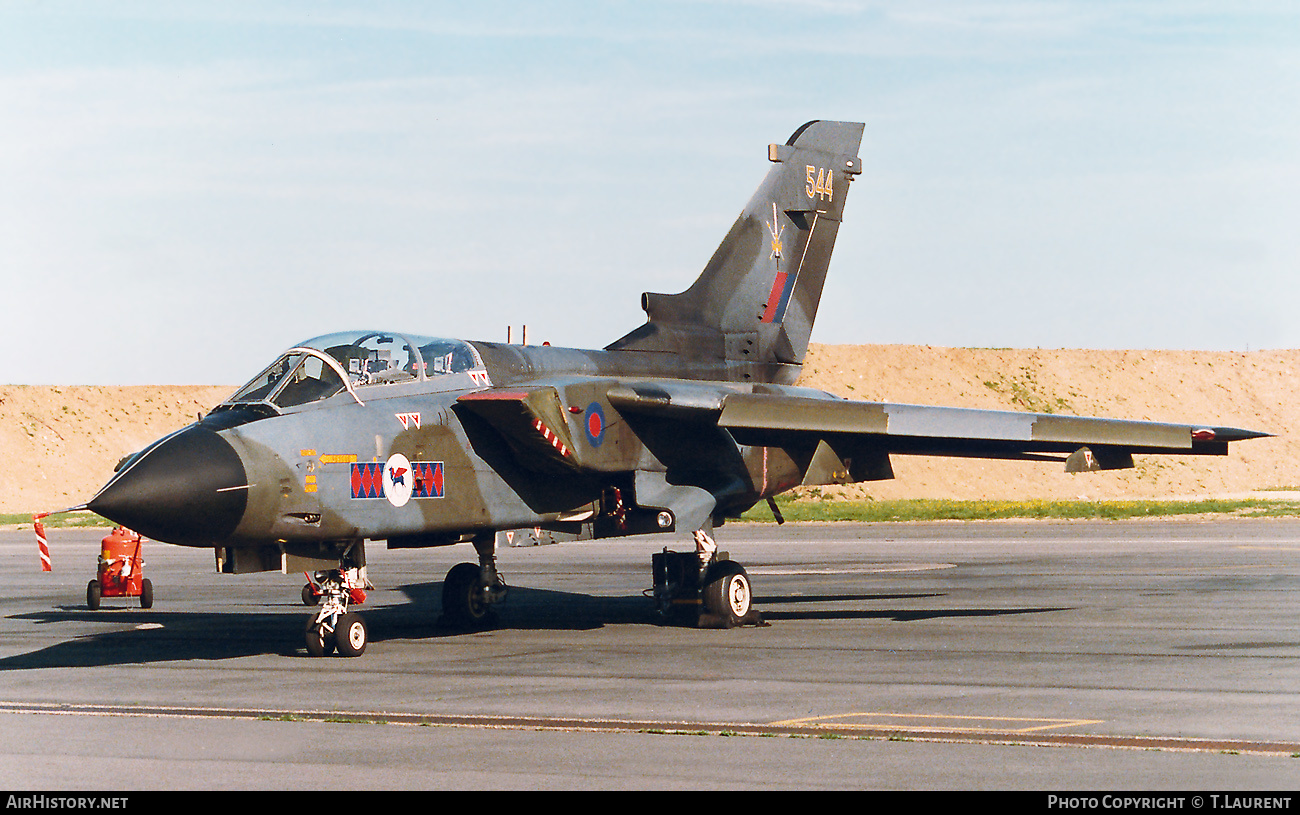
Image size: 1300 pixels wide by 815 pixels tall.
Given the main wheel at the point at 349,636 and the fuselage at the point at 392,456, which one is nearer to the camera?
the fuselage at the point at 392,456

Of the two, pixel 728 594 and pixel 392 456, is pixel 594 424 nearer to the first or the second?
pixel 392 456

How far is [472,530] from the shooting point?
15445 mm

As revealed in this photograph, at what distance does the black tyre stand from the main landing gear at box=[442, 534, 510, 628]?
327 centimetres

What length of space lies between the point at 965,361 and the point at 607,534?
247 feet

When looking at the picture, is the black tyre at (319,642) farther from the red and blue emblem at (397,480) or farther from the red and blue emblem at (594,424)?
the red and blue emblem at (594,424)

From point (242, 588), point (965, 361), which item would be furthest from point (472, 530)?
point (965, 361)

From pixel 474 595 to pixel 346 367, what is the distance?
4.27 metres

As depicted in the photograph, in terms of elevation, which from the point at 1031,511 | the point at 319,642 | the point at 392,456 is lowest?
the point at 1031,511

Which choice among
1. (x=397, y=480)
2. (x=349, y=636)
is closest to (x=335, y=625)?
(x=349, y=636)

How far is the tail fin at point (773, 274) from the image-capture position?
20.0 meters

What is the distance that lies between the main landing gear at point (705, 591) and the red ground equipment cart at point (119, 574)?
8.85 metres

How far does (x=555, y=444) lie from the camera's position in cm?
1521

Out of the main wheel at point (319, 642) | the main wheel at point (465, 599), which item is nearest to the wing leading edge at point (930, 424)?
the main wheel at point (465, 599)

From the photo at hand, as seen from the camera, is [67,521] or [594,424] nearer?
[594,424]
